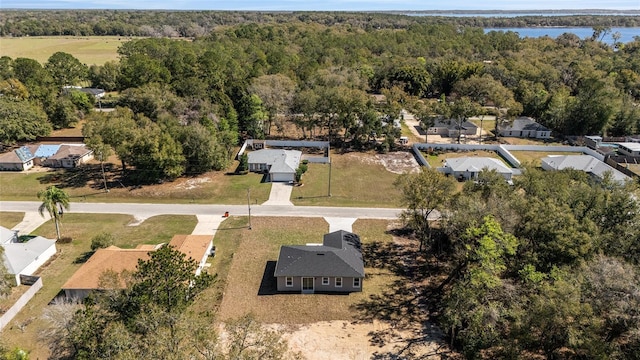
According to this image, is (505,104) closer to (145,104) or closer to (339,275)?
(339,275)

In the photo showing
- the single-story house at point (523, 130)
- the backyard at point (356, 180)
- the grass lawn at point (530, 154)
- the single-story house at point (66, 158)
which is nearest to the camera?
the backyard at point (356, 180)

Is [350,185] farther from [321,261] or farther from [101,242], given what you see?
[101,242]

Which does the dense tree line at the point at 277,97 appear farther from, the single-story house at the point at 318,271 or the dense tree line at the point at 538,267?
the dense tree line at the point at 538,267

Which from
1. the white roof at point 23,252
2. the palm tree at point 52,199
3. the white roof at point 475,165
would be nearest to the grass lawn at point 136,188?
the palm tree at point 52,199

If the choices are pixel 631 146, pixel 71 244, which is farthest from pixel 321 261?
pixel 631 146

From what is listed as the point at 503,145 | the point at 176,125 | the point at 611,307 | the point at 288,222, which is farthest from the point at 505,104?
the point at 611,307

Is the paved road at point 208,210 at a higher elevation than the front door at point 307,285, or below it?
higher
